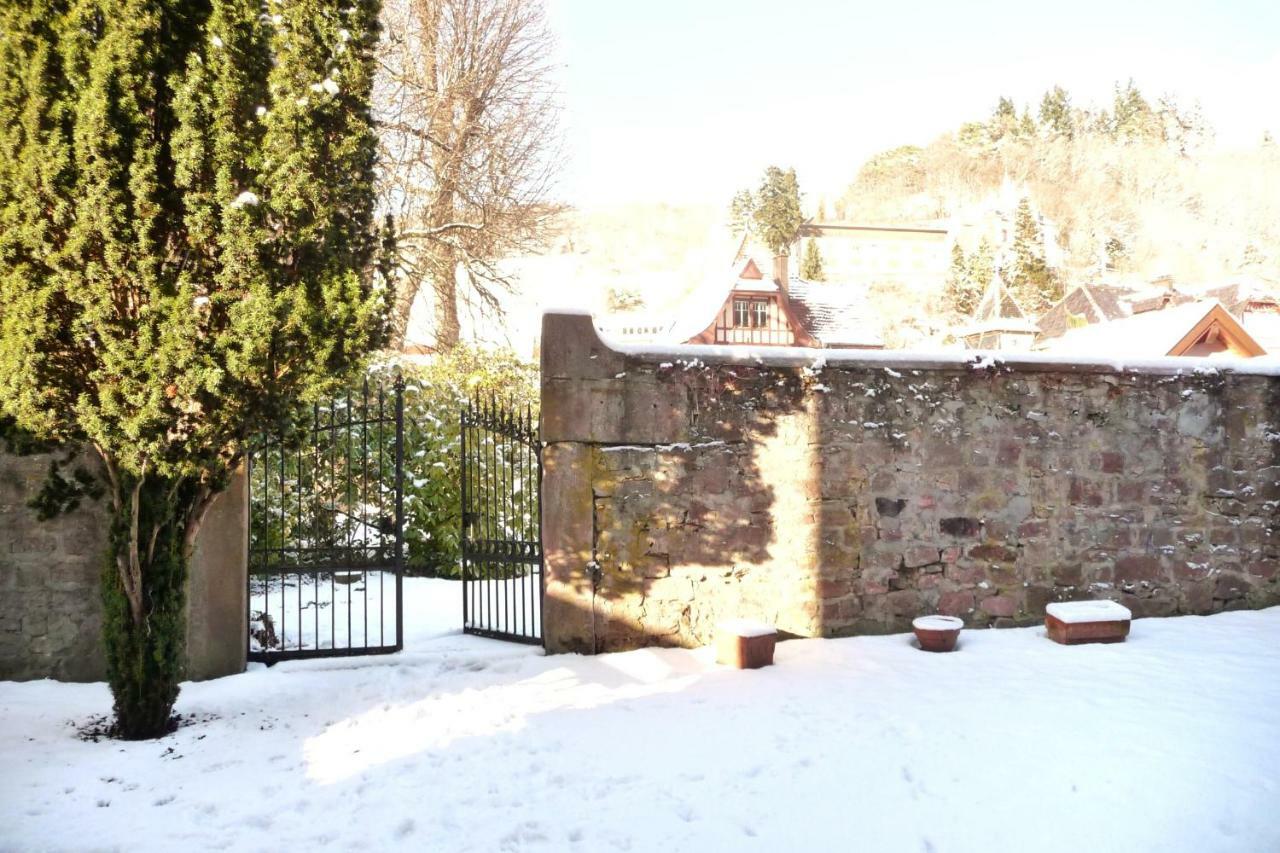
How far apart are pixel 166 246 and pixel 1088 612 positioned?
6.16 metres

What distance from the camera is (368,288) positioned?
4.29 metres

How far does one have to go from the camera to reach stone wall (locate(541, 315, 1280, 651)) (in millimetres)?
5102

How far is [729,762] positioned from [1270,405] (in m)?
5.43

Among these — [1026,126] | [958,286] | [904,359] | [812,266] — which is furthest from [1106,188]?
[904,359]

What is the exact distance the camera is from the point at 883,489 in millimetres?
5391

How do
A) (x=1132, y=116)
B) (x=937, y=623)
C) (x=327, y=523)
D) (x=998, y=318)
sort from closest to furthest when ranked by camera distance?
1. (x=937, y=623)
2. (x=327, y=523)
3. (x=998, y=318)
4. (x=1132, y=116)

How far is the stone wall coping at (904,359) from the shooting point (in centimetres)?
511

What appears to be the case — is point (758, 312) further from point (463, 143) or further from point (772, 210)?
point (772, 210)

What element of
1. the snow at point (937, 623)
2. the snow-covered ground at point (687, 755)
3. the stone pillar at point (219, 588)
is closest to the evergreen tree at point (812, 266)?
the snow at point (937, 623)

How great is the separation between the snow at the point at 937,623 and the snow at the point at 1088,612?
2.33 ft

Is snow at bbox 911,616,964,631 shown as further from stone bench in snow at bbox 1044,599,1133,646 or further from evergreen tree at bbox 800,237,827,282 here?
evergreen tree at bbox 800,237,827,282

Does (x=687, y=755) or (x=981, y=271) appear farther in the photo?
(x=981, y=271)

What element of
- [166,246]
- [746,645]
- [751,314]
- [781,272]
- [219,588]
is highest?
[781,272]

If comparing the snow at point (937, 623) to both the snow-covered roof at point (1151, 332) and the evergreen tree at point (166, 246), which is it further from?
the snow-covered roof at point (1151, 332)
